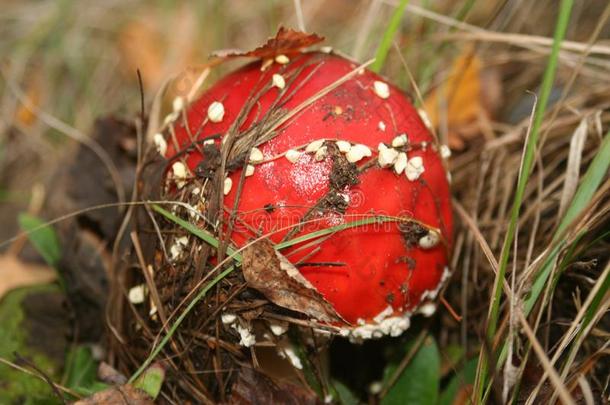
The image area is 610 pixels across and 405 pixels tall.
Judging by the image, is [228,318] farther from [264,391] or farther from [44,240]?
[44,240]

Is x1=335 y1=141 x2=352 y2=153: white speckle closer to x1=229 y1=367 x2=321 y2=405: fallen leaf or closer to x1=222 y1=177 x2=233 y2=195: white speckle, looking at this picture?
Result: x1=222 y1=177 x2=233 y2=195: white speckle

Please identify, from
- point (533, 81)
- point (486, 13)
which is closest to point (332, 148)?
point (533, 81)

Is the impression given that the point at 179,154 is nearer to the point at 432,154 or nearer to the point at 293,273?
the point at 293,273

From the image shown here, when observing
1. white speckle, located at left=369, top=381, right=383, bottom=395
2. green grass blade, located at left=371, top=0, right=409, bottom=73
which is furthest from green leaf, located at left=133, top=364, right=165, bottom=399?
green grass blade, located at left=371, top=0, right=409, bottom=73

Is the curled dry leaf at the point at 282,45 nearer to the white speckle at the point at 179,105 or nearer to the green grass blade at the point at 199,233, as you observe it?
the white speckle at the point at 179,105

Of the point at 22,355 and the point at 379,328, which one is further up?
the point at 379,328

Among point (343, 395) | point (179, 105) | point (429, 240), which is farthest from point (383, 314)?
point (179, 105)
